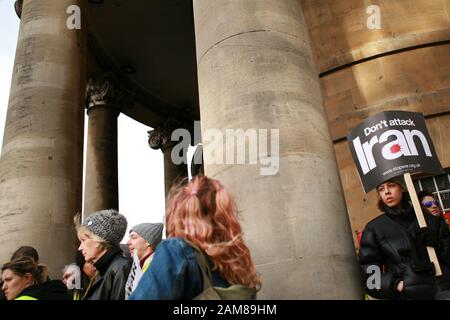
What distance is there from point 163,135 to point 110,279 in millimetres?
23209

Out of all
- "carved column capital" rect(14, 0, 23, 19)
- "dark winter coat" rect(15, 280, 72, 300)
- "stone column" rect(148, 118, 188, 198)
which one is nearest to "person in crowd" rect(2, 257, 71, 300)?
"dark winter coat" rect(15, 280, 72, 300)

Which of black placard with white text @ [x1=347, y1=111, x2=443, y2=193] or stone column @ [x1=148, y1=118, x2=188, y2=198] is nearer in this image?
black placard with white text @ [x1=347, y1=111, x2=443, y2=193]

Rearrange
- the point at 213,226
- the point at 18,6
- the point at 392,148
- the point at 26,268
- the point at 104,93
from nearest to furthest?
the point at 213,226
the point at 26,268
the point at 392,148
the point at 18,6
the point at 104,93

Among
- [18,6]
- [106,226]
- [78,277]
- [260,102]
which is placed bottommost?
[78,277]

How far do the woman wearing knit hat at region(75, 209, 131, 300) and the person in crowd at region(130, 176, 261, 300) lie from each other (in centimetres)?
167

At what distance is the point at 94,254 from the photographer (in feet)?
14.8

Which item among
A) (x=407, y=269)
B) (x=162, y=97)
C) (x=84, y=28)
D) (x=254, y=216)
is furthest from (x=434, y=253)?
(x=162, y=97)

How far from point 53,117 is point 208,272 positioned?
8.69 metres

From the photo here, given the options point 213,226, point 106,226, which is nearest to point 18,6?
point 106,226

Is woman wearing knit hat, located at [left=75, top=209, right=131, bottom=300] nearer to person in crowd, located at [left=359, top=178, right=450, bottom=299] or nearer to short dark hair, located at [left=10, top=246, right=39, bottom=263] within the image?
short dark hair, located at [left=10, top=246, right=39, bottom=263]

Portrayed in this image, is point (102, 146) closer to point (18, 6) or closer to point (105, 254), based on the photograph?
point (18, 6)

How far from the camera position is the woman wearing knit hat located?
420 cm

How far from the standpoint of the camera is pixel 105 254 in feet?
14.7

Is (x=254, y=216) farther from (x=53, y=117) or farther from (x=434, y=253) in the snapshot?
(x=53, y=117)
